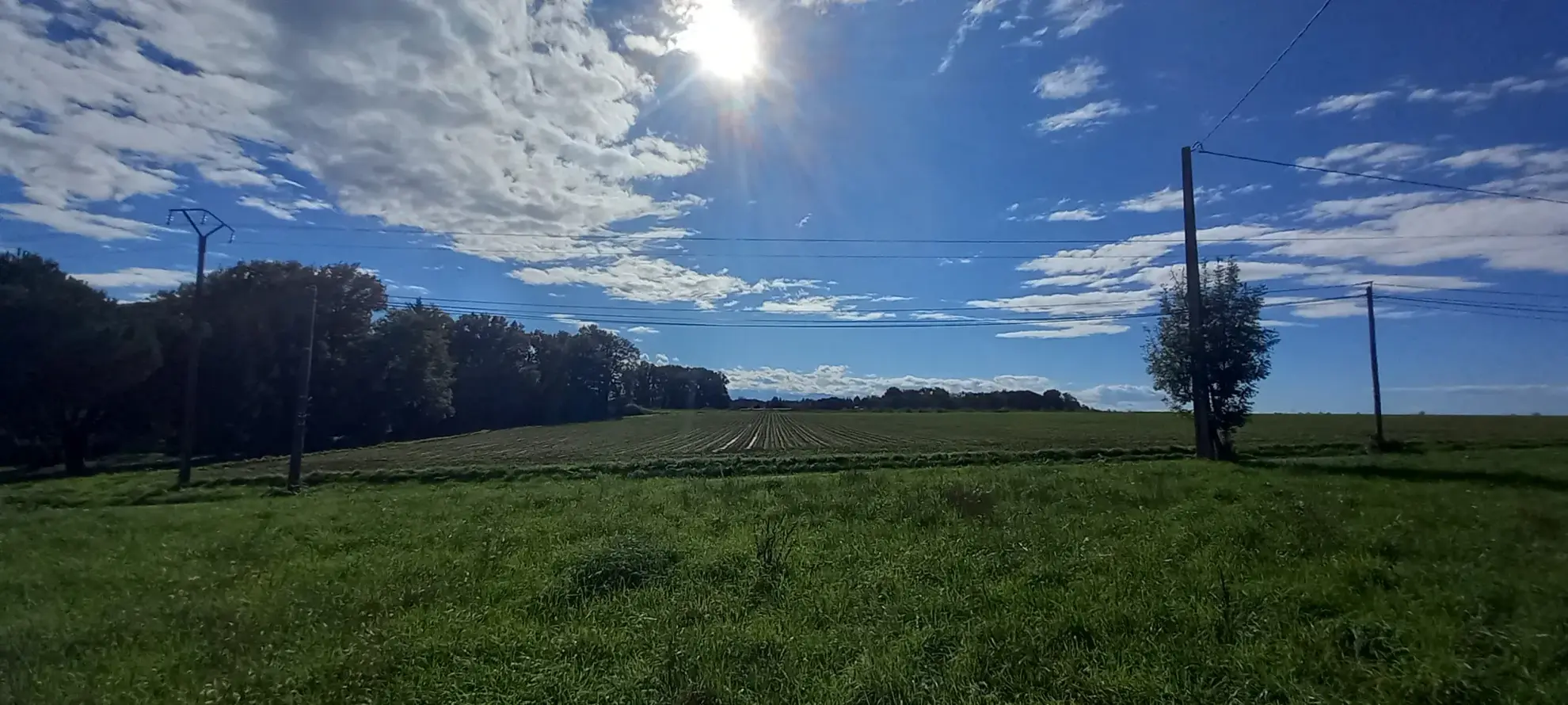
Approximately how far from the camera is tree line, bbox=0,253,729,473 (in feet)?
130

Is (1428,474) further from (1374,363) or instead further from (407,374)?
(407,374)

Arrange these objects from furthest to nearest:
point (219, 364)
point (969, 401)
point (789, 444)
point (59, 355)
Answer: point (969, 401) → point (789, 444) → point (219, 364) → point (59, 355)

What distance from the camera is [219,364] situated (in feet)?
166

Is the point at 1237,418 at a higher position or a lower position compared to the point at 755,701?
higher

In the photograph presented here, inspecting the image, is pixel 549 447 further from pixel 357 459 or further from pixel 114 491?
pixel 114 491

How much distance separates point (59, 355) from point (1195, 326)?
179 feet

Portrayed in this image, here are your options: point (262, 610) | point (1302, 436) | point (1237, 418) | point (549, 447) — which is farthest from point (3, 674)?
point (1302, 436)

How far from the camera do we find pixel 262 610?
7867mm

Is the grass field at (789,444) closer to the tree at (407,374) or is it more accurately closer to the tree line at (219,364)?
the tree line at (219,364)

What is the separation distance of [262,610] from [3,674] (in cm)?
197

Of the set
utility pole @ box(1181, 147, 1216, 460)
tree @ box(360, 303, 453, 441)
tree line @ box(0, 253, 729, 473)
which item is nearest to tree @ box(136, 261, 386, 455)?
tree line @ box(0, 253, 729, 473)

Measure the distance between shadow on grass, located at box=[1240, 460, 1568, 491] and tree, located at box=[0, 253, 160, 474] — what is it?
2171 inches

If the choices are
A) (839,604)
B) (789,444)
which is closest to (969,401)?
(789,444)

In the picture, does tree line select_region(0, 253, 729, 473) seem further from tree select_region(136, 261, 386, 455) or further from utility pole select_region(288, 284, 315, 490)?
utility pole select_region(288, 284, 315, 490)
